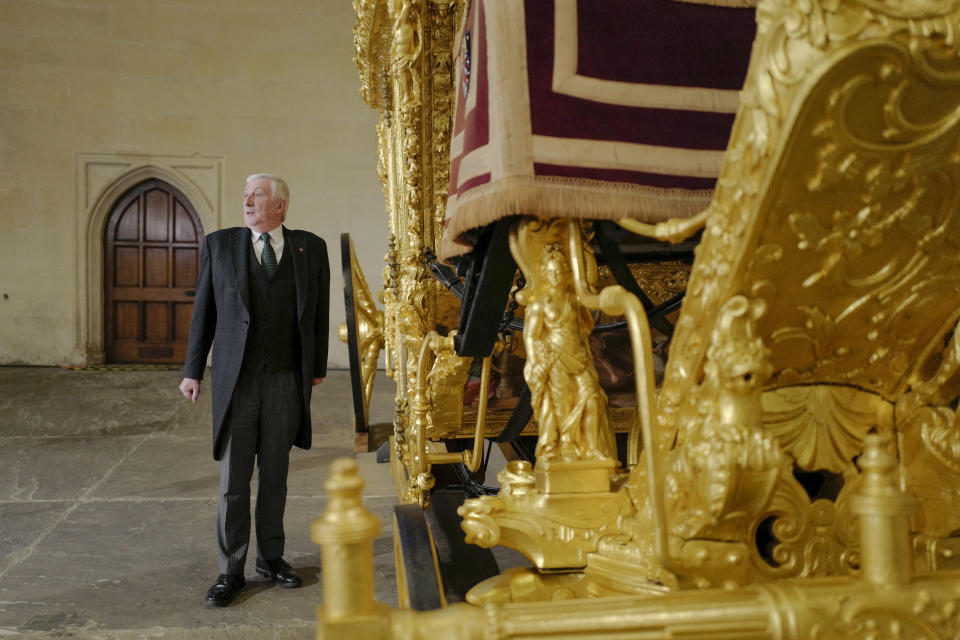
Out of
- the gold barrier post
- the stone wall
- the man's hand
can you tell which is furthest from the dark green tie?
the stone wall

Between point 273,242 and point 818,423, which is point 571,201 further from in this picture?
point 273,242

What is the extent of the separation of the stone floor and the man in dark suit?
9.0 inches

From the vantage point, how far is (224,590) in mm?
2398

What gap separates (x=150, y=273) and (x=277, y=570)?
7.73 m

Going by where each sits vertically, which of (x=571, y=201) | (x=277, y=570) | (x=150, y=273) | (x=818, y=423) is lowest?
(x=277, y=570)

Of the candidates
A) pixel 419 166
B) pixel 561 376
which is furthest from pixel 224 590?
pixel 419 166

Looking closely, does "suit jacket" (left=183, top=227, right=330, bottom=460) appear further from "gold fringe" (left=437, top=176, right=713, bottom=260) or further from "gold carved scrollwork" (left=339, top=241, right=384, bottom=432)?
"gold carved scrollwork" (left=339, top=241, right=384, bottom=432)

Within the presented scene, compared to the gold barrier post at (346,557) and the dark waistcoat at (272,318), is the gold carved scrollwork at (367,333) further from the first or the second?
the gold barrier post at (346,557)

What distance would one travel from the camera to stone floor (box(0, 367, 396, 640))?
228cm

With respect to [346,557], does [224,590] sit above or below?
below

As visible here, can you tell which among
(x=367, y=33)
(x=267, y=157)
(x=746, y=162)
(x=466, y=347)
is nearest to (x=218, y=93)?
→ (x=267, y=157)

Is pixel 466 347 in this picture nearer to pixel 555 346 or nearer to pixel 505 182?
pixel 555 346

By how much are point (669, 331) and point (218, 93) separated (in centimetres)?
831

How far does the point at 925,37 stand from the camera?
973 millimetres
